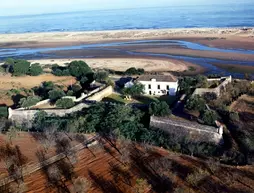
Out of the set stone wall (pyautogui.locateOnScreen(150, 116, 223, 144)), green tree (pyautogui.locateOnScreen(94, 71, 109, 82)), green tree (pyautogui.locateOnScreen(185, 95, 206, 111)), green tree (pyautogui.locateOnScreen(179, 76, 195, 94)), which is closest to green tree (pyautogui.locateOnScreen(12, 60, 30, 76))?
green tree (pyautogui.locateOnScreen(94, 71, 109, 82))

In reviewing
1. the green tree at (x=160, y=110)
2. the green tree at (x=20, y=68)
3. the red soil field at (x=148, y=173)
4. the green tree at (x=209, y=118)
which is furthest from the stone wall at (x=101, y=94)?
the green tree at (x=20, y=68)

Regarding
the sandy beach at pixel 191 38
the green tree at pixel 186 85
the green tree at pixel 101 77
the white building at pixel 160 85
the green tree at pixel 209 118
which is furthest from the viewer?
the sandy beach at pixel 191 38

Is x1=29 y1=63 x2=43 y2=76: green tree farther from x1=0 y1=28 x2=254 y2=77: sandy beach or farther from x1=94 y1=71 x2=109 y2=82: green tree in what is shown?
x1=94 y1=71 x2=109 y2=82: green tree

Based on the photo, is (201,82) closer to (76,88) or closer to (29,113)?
(76,88)

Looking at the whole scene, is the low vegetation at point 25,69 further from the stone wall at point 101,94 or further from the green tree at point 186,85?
the green tree at point 186,85

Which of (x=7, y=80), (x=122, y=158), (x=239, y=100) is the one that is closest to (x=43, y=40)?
(x=7, y=80)

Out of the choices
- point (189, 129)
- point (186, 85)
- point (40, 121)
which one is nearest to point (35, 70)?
point (40, 121)
